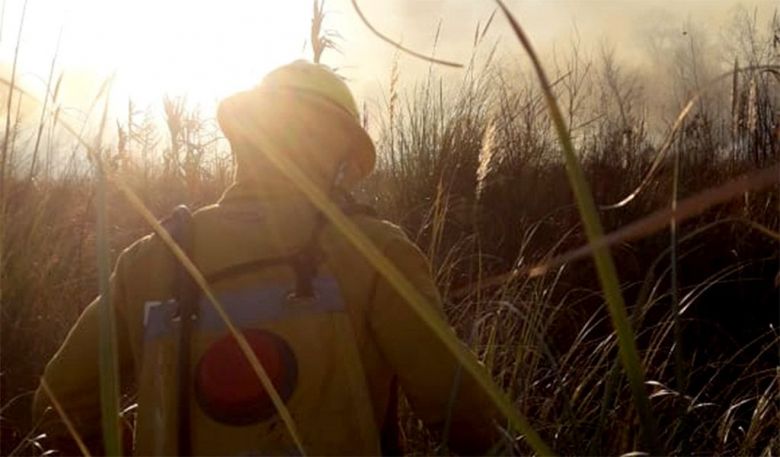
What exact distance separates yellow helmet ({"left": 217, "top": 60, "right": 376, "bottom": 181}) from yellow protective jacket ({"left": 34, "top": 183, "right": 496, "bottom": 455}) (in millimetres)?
170

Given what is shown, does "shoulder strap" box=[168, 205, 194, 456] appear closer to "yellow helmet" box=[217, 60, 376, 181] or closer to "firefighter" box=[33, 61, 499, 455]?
"firefighter" box=[33, 61, 499, 455]

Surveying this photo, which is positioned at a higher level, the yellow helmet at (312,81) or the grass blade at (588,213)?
the yellow helmet at (312,81)

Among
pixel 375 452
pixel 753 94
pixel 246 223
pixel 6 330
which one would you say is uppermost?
pixel 753 94

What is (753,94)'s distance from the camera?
281 centimetres

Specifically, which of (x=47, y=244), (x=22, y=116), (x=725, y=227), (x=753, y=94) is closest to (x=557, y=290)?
(x=725, y=227)

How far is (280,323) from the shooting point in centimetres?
190

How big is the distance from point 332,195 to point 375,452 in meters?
0.56

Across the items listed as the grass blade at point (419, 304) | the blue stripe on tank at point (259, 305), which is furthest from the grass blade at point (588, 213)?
the blue stripe on tank at point (259, 305)

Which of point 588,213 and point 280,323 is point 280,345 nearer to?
point 280,323

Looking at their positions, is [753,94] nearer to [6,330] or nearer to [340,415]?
[340,415]

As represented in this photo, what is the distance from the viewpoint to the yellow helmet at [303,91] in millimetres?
2238

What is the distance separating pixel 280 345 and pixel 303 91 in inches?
23.4

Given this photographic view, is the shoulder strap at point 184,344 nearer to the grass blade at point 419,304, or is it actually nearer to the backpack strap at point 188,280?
the backpack strap at point 188,280

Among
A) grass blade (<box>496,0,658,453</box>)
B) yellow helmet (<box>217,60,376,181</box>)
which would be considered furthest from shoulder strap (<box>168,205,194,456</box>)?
grass blade (<box>496,0,658,453</box>)
